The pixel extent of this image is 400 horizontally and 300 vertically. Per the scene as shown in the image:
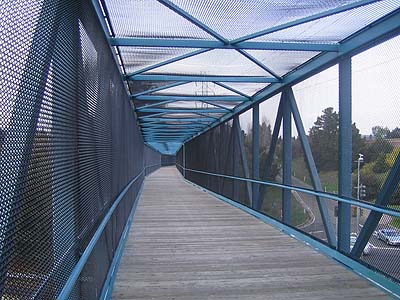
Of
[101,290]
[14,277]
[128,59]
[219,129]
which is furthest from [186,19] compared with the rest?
[219,129]

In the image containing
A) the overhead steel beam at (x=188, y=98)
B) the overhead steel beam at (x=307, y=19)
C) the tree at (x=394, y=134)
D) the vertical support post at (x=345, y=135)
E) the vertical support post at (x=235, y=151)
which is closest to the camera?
the tree at (x=394, y=134)

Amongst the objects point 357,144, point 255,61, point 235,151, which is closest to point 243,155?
point 235,151

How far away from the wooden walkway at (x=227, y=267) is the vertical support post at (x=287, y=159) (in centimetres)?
41

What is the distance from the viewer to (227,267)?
503 centimetres

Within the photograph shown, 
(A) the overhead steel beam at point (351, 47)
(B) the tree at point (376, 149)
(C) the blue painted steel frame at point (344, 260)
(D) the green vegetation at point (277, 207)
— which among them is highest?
(A) the overhead steel beam at point (351, 47)

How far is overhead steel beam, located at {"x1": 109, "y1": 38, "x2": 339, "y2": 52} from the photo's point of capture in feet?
19.4

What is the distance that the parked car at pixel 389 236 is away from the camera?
3.85m

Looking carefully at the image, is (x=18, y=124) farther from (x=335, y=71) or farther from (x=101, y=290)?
(x=335, y=71)

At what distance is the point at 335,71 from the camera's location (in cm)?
612

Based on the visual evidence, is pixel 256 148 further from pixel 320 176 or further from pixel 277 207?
pixel 320 176

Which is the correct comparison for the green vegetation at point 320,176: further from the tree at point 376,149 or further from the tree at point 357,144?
the tree at point 376,149

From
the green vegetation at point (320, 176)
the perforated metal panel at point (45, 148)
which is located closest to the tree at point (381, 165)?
the green vegetation at point (320, 176)

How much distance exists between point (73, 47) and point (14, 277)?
1.52 metres

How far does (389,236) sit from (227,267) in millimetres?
1865
